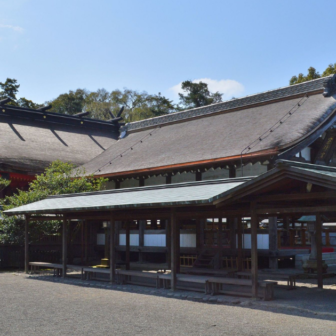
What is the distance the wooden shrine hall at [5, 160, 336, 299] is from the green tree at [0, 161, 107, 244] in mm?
2031

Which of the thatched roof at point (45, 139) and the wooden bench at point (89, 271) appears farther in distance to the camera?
the thatched roof at point (45, 139)

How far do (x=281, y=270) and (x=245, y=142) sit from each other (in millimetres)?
4791

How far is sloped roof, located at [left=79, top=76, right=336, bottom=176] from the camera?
17500 mm

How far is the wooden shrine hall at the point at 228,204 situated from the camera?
32.0 ft

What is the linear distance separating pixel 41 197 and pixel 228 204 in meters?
10.2

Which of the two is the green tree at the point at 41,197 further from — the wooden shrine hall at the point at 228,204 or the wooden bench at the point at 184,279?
the wooden bench at the point at 184,279

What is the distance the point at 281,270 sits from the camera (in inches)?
685

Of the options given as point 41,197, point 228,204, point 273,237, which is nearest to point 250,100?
point 273,237

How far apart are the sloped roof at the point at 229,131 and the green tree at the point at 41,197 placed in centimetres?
203

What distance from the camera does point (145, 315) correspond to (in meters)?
9.06

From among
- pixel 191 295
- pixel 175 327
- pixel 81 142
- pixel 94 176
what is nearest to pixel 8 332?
pixel 175 327

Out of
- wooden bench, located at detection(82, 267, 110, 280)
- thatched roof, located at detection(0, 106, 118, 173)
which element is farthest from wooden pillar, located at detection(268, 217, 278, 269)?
thatched roof, located at detection(0, 106, 118, 173)

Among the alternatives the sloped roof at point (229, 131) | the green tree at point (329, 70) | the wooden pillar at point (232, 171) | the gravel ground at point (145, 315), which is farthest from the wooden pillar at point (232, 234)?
the green tree at point (329, 70)

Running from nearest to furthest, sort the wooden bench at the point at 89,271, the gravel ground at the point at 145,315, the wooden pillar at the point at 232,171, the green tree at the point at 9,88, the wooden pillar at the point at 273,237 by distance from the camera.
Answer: the gravel ground at the point at 145,315 → the wooden bench at the point at 89,271 → the wooden pillar at the point at 273,237 → the wooden pillar at the point at 232,171 → the green tree at the point at 9,88
